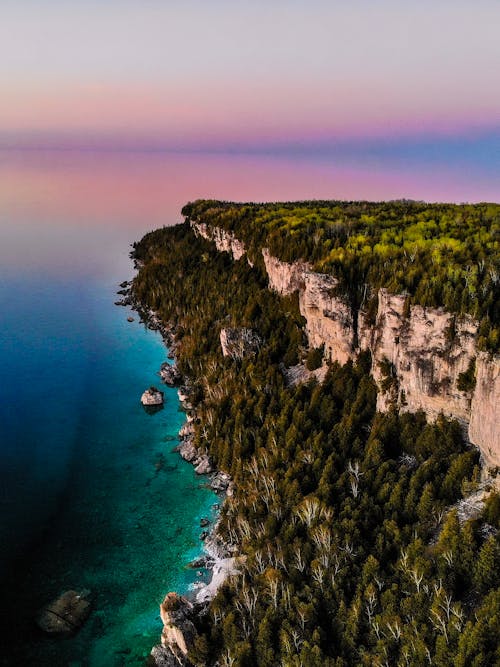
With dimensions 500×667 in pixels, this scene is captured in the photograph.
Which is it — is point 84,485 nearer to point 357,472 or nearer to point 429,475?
point 357,472

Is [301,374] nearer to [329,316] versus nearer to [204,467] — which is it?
[329,316]

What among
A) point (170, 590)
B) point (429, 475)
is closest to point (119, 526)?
point (170, 590)

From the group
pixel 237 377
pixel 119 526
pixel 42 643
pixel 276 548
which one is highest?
pixel 237 377

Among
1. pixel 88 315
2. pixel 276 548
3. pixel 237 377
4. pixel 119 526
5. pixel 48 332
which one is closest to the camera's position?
pixel 276 548

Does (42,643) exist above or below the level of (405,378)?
below

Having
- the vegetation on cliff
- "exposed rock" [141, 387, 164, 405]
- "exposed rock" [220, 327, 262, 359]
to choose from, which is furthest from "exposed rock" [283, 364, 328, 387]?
"exposed rock" [141, 387, 164, 405]

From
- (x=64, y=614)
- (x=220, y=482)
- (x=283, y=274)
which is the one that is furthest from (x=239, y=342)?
(x=64, y=614)

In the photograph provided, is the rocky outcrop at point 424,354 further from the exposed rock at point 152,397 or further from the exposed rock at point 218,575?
the exposed rock at point 152,397
